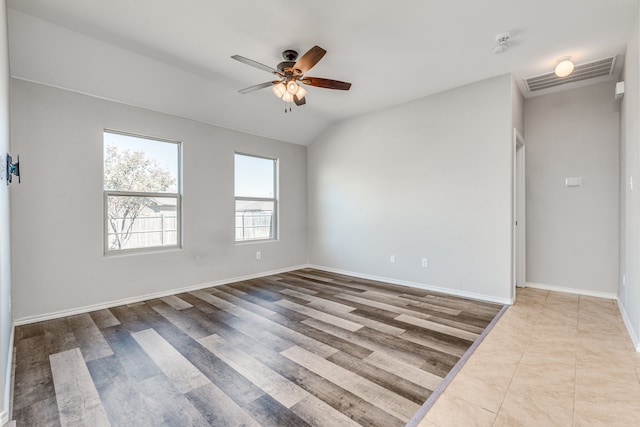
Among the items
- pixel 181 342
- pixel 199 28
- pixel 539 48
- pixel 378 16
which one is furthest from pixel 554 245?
pixel 199 28

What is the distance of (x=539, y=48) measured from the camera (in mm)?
2980

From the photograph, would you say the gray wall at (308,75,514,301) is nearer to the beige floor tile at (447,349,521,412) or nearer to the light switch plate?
the light switch plate

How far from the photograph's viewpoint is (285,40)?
9.37 ft

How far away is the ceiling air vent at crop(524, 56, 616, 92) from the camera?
3336 mm

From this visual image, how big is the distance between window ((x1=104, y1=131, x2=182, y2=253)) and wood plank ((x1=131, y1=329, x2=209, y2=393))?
5.07 ft

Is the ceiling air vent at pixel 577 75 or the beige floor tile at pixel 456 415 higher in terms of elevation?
the ceiling air vent at pixel 577 75

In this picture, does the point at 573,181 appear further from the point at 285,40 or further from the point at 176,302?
the point at 176,302

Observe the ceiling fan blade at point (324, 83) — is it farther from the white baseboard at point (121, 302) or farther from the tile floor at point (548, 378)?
the white baseboard at point (121, 302)

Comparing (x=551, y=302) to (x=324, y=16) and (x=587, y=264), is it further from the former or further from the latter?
(x=324, y=16)

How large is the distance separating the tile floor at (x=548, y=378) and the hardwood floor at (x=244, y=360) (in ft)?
0.61

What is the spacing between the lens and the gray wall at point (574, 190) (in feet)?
12.4

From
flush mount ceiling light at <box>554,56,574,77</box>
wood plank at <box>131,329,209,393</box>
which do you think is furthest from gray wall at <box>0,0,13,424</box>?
flush mount ceiling light at <box>554,56,574,77</box>

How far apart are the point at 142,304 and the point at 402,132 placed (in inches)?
170

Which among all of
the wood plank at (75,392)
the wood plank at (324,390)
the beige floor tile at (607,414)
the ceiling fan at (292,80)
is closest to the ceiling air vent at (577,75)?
the ceiling fan at (292,80)
